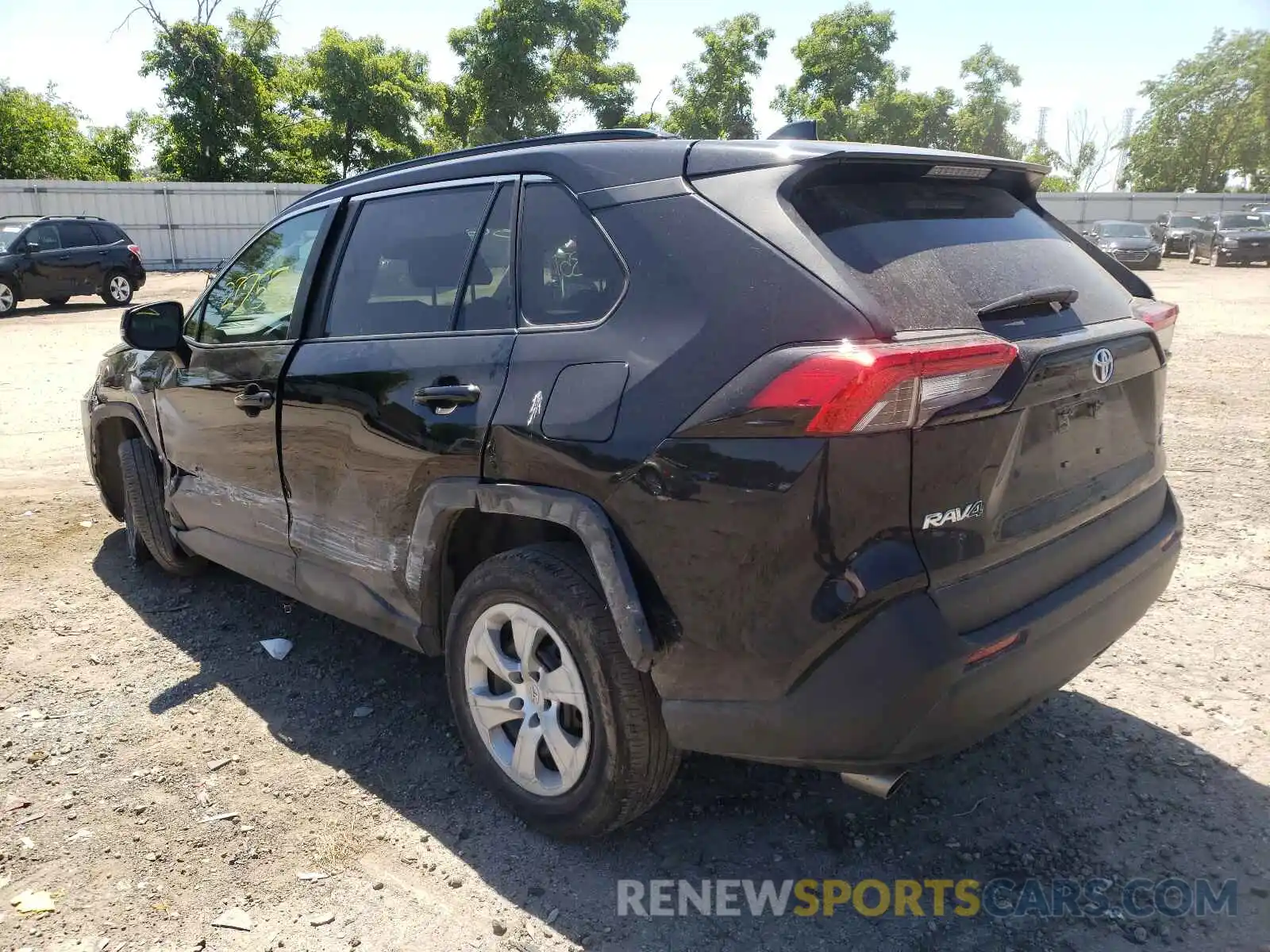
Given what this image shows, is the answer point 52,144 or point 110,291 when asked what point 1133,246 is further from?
point 52,144

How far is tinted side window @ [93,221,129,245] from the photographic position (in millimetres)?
18453

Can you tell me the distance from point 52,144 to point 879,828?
39.0 m

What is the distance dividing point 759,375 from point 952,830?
1541 millimetres

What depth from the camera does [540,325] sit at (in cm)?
257

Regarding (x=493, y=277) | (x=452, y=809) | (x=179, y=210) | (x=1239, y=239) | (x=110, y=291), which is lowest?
(x=452, y=809)

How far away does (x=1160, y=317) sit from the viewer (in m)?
2.86

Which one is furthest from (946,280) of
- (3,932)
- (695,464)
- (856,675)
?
(3,932)

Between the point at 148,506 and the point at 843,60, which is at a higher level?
the point at 843,60

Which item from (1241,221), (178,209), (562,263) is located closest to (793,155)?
(562,263)

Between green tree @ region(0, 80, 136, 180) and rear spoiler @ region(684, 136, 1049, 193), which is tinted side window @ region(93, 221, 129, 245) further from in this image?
rear spoiler @ region(684, 136, 1049, 193)

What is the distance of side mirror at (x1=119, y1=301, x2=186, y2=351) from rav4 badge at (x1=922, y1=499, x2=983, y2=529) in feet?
10.6

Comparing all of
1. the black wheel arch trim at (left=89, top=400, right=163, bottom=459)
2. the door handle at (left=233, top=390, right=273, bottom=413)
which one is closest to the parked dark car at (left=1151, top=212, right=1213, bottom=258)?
the black wheel arch trim at (left=89, top=400, right=163, bottom=459)

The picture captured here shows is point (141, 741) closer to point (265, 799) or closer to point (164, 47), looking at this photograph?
point (265, 799)

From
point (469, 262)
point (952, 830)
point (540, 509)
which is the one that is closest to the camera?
point (540, 509)
